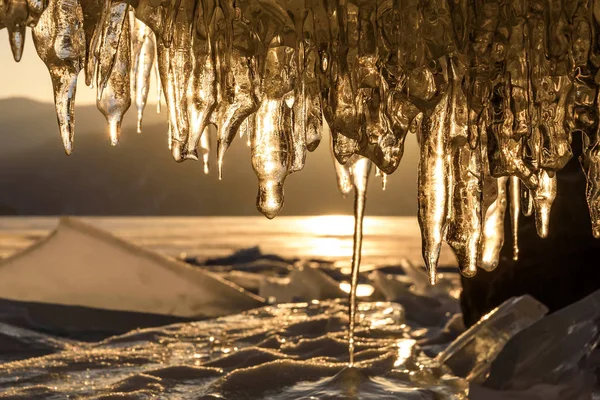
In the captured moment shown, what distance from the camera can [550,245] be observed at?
17.5 feet

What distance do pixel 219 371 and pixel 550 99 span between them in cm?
219

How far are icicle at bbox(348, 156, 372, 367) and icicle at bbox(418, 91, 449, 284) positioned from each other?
47 cm

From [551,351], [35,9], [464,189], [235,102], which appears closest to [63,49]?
[35,9]

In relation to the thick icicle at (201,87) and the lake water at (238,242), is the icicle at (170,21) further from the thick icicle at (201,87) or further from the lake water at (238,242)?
the lake water at (238,242)

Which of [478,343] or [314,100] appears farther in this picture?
[478,343]

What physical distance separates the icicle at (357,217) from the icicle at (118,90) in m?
1.16

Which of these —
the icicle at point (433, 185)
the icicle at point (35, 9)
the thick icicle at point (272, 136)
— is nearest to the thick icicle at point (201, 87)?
the thick icicle at point (272, 136)

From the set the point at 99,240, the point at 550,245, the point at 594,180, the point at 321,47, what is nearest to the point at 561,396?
the point at 594,180

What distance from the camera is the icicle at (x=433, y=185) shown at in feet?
9.63

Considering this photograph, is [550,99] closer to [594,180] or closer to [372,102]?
[594,180]

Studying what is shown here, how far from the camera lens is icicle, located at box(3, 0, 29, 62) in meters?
2.30

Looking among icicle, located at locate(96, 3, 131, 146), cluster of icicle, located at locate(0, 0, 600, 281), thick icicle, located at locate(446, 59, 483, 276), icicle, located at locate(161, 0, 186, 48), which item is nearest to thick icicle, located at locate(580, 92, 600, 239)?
cluster of icicle, located at locate(0, 0, 600, 281)

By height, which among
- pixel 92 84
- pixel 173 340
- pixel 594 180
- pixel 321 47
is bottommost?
pixel 173 340

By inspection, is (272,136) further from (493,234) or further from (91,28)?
(493,234)
